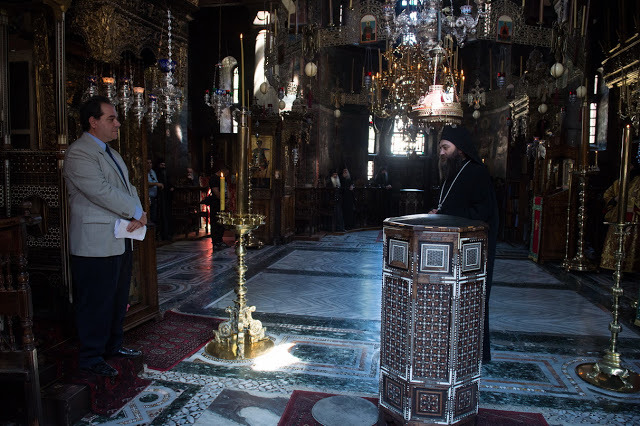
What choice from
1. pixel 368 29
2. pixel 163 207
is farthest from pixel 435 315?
pixel 368 29

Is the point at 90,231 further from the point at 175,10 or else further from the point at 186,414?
the point at 175,10

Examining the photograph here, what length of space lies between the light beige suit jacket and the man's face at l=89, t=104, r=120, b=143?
68 mm

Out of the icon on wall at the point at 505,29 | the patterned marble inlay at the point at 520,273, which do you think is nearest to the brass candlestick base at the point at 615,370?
the patterned marble inlay at the point at 520,273

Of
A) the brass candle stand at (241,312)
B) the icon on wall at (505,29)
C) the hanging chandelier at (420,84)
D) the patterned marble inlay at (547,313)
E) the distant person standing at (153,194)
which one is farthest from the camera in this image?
the icon on wall at (505,29)

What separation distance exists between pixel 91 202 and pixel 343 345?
2329 mm

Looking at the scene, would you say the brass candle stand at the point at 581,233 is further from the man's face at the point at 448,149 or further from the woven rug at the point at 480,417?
the woven rug at the point at 480,417

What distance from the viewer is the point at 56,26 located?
345 cm

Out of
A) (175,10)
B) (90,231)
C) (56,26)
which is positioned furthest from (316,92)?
(90,231)

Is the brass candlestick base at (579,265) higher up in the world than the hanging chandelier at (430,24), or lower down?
lower down

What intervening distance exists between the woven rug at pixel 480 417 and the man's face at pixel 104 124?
2117mm

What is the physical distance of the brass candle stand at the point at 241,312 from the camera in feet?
11.3

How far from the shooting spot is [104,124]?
2.85m

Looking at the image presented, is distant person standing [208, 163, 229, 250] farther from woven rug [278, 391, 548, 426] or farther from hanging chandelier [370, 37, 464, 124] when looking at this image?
woven rug [278, 391, 548, 426]

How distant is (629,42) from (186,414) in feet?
30.5
